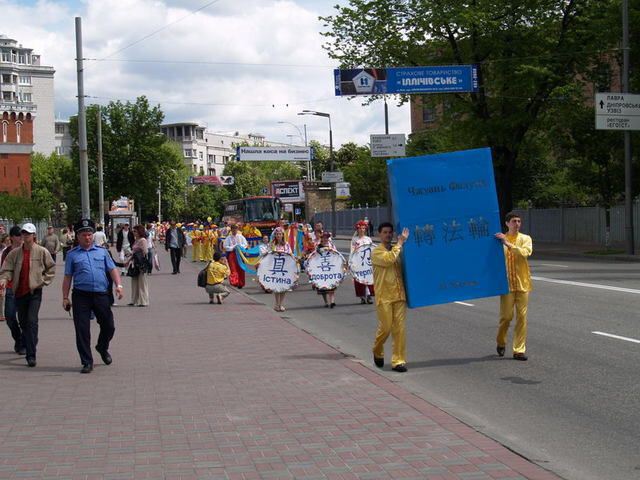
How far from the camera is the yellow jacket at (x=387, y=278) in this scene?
1059cm

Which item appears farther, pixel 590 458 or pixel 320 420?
pixel 320 420

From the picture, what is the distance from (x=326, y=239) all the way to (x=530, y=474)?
45.7 feet

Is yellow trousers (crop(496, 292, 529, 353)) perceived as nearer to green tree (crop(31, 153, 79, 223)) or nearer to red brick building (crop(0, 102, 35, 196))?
red brick building (crop(0, 102, 35, 196))

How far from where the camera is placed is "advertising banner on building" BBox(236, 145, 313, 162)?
6600 centimetres

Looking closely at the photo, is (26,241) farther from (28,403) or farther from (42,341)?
(28,403)

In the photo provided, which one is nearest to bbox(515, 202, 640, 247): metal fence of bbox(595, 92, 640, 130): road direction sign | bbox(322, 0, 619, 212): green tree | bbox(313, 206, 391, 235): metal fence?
bbox(322, 0, 619, 212): green tree

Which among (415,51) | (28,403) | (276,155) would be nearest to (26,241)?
(28,403)

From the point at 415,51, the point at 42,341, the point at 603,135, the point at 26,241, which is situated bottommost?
the point at 42,341

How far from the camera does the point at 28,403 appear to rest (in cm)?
879

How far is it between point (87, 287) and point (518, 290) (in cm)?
492

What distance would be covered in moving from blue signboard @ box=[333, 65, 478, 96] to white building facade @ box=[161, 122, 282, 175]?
5506 inches

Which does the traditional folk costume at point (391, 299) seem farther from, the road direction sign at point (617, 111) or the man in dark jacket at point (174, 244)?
the road direction sign at point (617, 111)

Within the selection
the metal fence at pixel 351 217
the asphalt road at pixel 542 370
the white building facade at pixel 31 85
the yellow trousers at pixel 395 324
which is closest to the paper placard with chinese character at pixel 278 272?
the asphalt road at pixel 542 370

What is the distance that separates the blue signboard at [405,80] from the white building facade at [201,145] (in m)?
140
